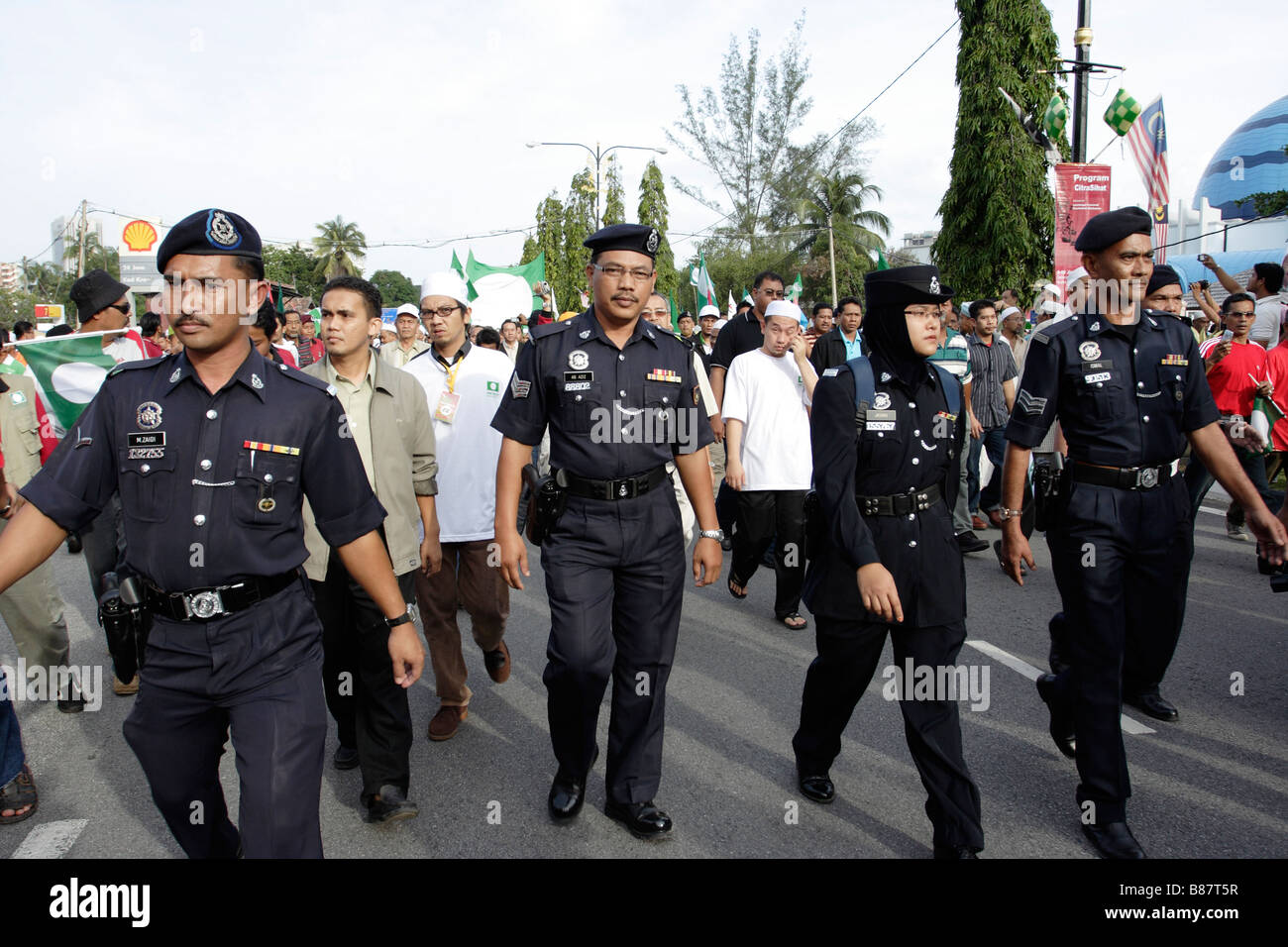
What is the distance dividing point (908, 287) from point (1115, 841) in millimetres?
2092

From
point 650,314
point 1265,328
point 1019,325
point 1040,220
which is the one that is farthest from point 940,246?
point 650,314

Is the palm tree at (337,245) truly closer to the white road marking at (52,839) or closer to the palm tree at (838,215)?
the palm tree at (838,215)

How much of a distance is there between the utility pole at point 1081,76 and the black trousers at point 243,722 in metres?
12.8

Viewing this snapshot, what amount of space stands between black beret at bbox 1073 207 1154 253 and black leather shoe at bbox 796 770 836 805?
2335 mm

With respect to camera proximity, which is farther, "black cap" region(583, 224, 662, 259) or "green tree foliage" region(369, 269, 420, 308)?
"green tree foliage" region(369, 269, 420, 308)

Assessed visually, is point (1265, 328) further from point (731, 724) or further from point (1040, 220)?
point (1040, 220)

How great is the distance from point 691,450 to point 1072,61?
11.7 metres

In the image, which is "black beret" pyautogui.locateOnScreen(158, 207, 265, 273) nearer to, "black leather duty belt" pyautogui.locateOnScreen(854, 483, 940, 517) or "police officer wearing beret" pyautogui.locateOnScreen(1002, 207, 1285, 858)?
"black leather duty belt" pyautogui.locateOnScreen(854, 483, 940, 517)

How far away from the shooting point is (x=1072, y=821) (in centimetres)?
349

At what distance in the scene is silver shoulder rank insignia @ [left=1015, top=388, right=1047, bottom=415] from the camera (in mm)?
3572

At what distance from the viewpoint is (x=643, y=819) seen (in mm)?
3467

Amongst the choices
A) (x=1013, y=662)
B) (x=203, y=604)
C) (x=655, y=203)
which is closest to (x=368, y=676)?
(x=203, y=604)

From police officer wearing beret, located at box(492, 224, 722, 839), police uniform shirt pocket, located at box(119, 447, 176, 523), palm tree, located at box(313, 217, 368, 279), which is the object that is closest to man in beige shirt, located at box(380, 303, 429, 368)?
police officer wearing beret, located at box(492, 224, 722, 839)

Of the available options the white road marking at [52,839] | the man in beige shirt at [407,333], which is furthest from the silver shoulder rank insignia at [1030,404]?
the man in beige shirt at [407,333]
